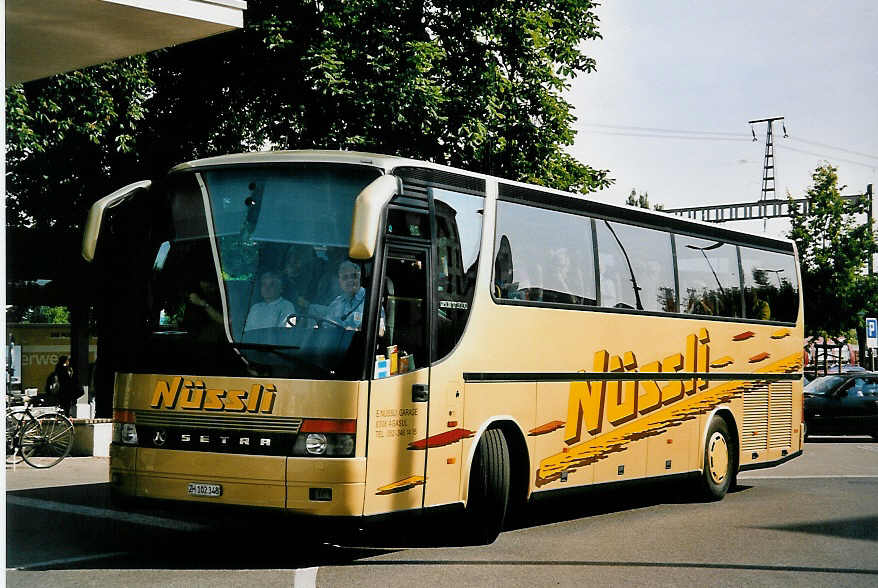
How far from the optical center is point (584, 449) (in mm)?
12305

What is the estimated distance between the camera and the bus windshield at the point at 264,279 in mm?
9156

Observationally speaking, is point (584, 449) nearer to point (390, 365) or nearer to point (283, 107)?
point (390, 365)

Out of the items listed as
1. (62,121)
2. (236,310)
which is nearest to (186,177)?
(236,310)

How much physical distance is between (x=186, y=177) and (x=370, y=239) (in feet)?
7.82

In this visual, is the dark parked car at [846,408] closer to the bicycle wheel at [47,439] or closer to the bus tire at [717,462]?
the bus tire at [717,462]

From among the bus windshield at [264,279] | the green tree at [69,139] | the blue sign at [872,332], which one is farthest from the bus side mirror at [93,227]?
the blue sign at [872,332]

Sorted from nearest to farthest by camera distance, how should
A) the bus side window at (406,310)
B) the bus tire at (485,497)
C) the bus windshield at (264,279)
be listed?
1. the bus windshield at (264,279)
2. the bus side window at (406,310)
3. the bus tire at (485,497)

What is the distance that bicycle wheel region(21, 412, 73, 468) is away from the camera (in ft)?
58.5

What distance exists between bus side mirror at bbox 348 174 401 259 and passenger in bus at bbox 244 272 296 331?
0.90 m

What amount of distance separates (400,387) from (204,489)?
1652mm

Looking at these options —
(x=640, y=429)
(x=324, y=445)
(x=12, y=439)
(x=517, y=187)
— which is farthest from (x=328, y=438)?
(x=12, y=439)

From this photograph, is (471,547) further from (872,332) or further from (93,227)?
(872,332)

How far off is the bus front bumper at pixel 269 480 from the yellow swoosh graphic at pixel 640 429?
2.89 meters

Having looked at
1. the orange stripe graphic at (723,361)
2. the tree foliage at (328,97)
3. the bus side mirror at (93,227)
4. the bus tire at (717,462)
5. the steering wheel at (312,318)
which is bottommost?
the bus tire at (717,462)
